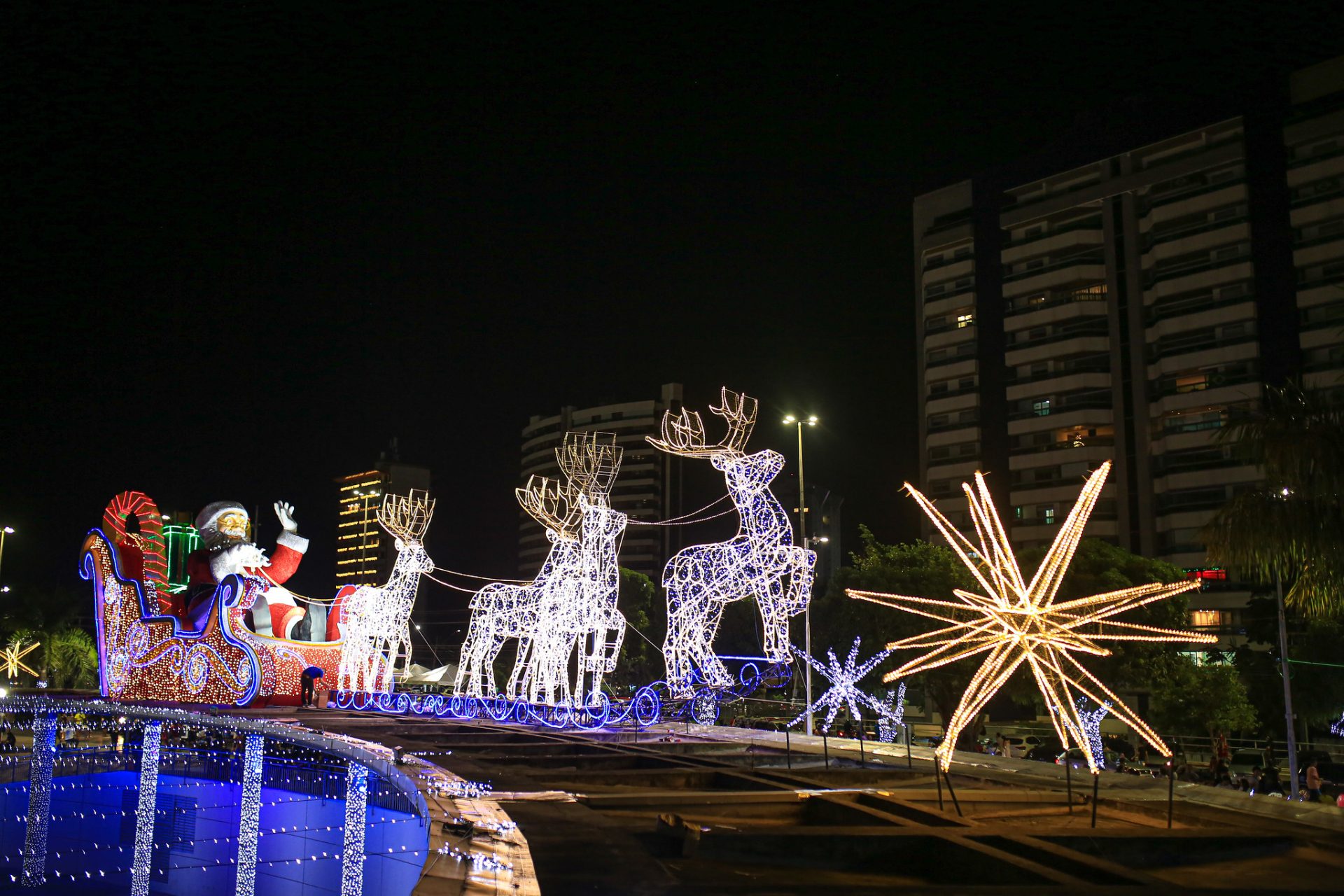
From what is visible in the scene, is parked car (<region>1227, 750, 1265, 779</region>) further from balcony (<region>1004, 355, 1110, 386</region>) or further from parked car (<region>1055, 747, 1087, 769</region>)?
balcony (<region>1004, 355, 1110, 386</region>)

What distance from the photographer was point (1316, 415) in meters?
12.5

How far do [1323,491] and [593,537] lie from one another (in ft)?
60.9

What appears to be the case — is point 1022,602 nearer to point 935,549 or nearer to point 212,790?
point 935,549

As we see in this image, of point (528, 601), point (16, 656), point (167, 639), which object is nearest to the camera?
point (528, 601)

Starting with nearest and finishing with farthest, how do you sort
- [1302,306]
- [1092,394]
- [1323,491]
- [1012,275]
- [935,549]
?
[1323,491] → [935,549] → [1302,306] → [1092,394] → [1012,275]

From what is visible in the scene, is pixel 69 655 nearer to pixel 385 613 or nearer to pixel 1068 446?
pixel 385 613

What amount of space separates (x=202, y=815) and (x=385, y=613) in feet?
25.3

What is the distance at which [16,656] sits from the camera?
55.6 metres

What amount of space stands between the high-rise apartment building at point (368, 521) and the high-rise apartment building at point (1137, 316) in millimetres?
83001

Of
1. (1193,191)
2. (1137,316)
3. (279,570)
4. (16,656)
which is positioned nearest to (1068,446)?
(1137,316)

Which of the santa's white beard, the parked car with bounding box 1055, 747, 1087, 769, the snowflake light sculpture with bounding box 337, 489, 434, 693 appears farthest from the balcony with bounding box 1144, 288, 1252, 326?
the santa's white beard

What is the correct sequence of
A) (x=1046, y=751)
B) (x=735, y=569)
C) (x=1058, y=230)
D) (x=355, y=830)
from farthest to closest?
(x=1058, y=230)
(x=1046, y=751)
(x=735, y=569)
(x=355, y=830)

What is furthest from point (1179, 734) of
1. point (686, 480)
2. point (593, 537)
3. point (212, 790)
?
point (686, 480)

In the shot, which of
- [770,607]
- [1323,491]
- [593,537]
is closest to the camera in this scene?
[1323,491]
